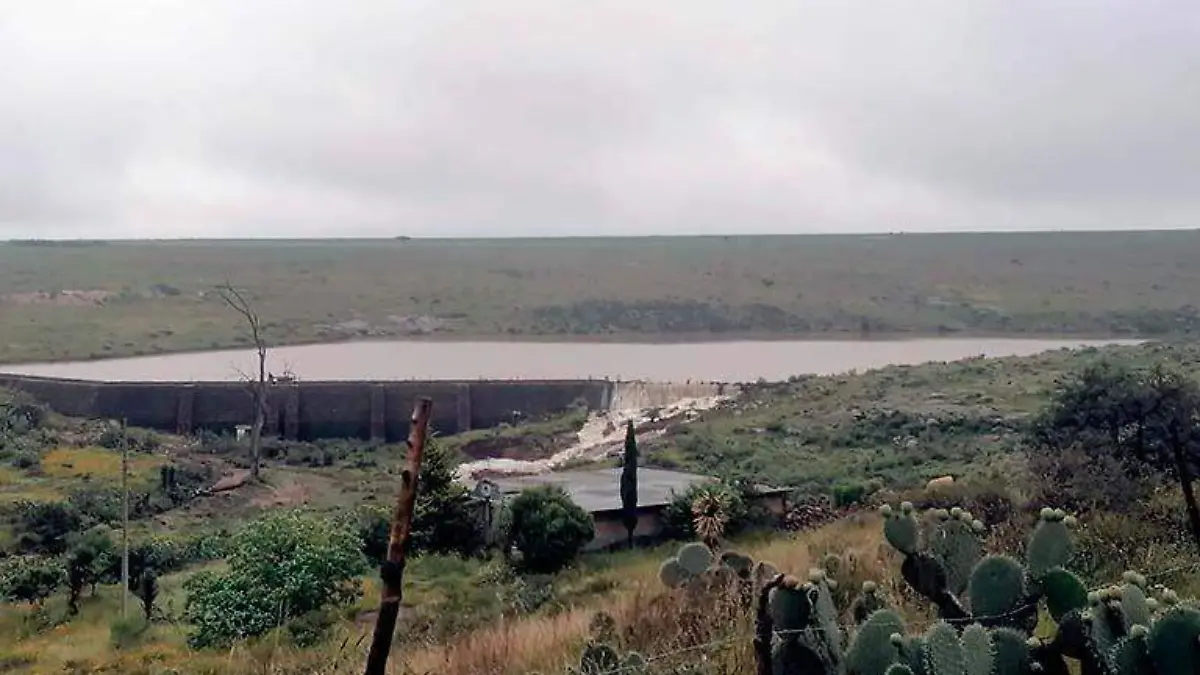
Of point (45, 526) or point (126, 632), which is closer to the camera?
point (126, 632)

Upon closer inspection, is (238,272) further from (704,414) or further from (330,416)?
(704,414)

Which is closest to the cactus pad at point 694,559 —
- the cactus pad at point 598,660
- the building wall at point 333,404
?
the cactus pad at point 598,660

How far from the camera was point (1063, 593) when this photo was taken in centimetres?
437

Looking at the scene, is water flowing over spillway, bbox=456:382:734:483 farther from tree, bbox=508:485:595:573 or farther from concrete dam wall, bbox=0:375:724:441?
tree, bbox=508:485:595:573

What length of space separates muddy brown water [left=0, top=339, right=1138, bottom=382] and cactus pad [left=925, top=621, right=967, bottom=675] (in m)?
48.2

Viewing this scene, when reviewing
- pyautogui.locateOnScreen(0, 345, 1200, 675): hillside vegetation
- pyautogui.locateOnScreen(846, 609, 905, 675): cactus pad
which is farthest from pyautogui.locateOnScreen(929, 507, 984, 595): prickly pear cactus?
pyautogui.locateOnScreen(846, 609, 905, 675): cactus pad

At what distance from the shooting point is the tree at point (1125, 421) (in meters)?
12.9

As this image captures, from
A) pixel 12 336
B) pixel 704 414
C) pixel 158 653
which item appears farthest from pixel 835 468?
pixel 12 336

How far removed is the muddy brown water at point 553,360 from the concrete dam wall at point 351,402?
Result: 6.56m

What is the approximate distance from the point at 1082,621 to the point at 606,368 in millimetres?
56315

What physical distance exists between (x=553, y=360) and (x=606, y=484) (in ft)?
127

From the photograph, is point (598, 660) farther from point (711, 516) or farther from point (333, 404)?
point (333, 404)

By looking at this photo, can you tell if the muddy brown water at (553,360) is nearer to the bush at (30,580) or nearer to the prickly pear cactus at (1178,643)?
the bush at (30,580)

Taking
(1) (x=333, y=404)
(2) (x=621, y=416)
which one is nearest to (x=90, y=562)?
(2) (x=621, y=416)
